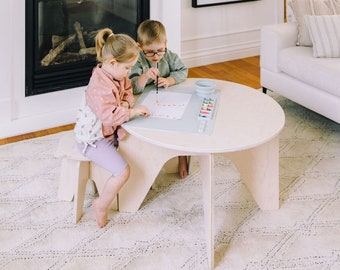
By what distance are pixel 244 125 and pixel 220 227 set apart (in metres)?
0.48

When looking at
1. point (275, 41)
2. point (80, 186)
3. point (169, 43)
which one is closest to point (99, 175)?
point (80, 186)

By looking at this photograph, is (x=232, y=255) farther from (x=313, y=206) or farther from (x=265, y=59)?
(x=265, y=59)

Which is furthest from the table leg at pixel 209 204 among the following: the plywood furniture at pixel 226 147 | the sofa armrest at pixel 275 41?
the sofa armrest at pixel 275 41

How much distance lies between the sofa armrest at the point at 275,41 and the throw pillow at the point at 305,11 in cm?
5

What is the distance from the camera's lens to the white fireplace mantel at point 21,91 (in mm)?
2971

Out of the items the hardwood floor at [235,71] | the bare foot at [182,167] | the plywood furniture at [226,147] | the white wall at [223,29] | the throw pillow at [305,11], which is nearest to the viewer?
the plywood furniture at [226,147]

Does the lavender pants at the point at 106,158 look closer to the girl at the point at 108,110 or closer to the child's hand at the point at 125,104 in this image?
the girl at the point at 108,110

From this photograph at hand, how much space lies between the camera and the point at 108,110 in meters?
2.13

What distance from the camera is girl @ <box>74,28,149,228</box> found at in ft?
6.98

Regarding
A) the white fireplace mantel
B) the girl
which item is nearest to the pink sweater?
the girl

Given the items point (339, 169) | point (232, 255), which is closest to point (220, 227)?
point (232, 255)

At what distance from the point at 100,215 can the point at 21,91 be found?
1.18 metres

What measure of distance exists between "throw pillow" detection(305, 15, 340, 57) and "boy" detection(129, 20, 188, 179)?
3.44ft

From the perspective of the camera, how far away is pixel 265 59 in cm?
360
